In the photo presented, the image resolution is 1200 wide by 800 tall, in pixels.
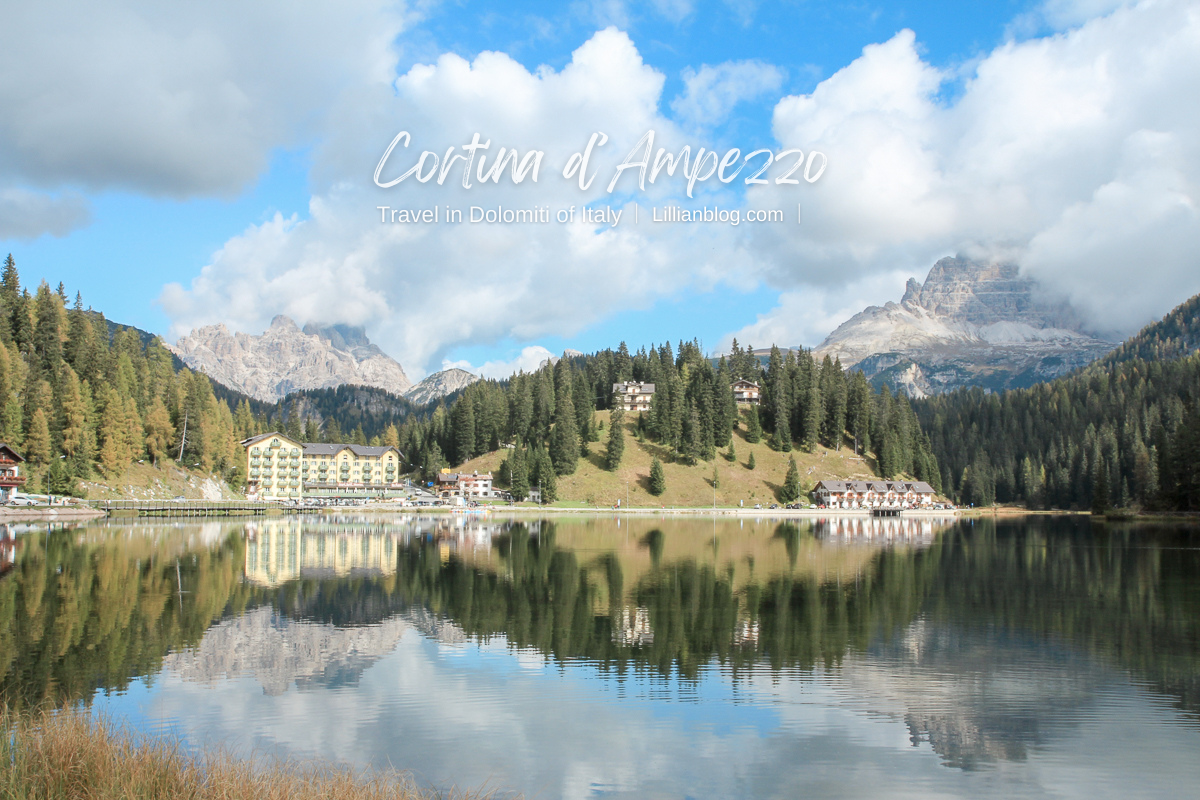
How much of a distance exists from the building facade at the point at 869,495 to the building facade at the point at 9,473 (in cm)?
13498

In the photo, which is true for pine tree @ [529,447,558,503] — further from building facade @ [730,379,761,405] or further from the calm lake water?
the calm lake water

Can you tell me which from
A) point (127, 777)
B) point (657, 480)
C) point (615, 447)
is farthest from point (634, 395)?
point (127, 777)

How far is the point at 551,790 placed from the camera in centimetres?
1547

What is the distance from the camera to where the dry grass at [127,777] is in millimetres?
11438

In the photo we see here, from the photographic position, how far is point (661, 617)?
34062 millimetres

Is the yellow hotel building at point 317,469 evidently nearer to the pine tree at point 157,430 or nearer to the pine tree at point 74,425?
the pine tree at point 157,430

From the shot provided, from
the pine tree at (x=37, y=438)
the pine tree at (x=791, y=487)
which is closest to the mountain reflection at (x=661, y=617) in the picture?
the pine tree at (x=37, y=438)

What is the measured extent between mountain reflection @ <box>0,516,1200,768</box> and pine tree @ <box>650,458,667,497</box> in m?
86.7

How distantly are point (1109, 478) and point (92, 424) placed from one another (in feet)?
603

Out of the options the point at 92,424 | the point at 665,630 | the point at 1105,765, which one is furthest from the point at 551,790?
the point at 92,424

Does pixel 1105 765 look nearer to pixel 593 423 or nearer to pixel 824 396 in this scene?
pixel 593 423

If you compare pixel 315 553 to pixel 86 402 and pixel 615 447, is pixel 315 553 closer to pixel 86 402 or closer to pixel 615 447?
pixel 86 402

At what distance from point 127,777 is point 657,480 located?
14346 cm

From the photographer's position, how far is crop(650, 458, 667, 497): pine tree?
15375 cm
